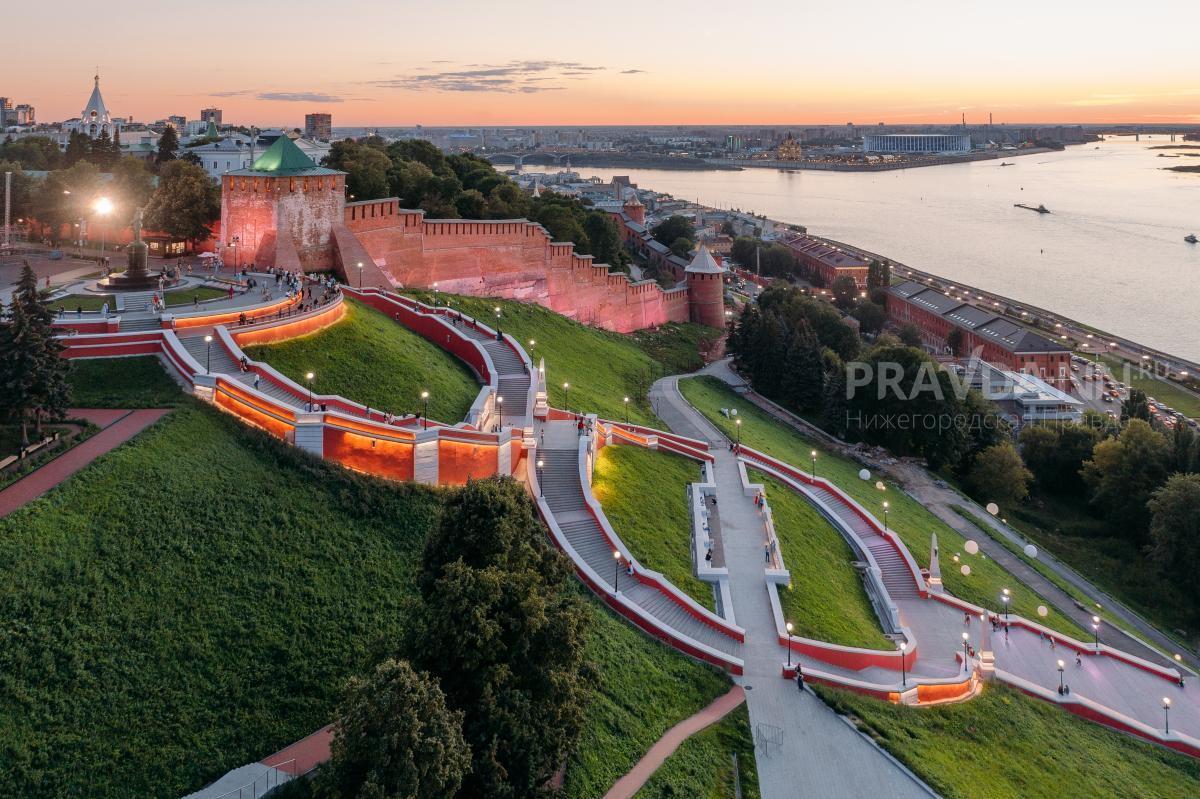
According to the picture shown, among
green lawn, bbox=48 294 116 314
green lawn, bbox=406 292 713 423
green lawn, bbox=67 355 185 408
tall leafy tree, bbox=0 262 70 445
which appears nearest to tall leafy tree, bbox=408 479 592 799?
tall leafy tree, bbox=0 262 70 445

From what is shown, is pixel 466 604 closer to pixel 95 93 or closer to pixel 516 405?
pixel 516 405

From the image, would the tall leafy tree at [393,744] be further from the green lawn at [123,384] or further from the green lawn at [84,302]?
the green lawn at [84,302]

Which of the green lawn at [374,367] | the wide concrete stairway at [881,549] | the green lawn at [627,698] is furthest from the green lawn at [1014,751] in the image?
the green lawn at [374,367]

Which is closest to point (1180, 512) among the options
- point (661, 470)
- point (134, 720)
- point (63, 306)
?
point (661, 470)

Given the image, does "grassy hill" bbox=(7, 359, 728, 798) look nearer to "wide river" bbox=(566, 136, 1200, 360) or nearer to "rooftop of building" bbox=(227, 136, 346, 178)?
"rooftop of building" bbox=(227, 136, 346, 178)

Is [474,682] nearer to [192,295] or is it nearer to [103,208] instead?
[192,295]

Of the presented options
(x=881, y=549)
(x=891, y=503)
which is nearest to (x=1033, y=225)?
(x=891, y=503)
